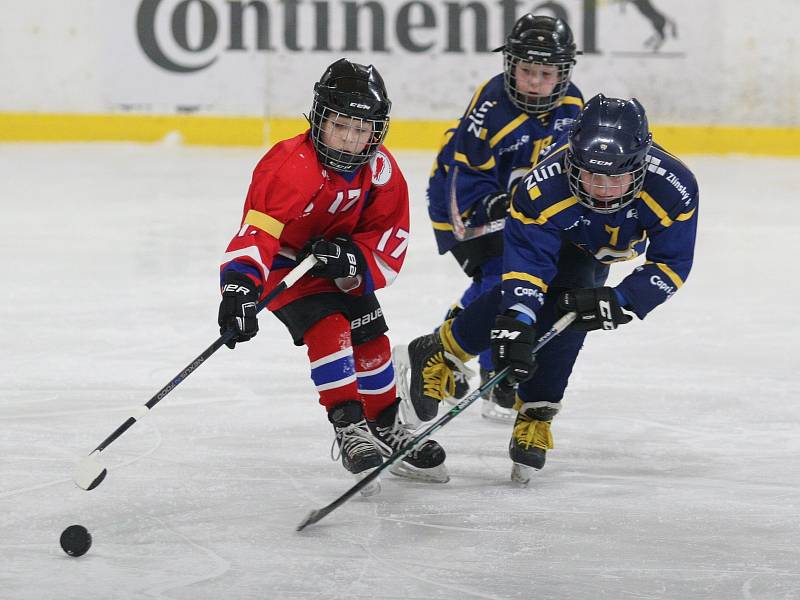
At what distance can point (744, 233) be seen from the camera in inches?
235

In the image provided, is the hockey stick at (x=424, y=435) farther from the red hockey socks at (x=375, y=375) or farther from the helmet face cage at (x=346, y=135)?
the helmet face cage at (x=346, y=135)

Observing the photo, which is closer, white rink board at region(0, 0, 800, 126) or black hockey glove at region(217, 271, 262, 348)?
black hockey glove at region(217, 271, 262, 348)

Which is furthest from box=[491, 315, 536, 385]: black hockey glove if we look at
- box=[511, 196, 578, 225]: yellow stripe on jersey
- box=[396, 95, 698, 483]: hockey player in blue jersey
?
box=[511, 196, 578, 225]: yellow stripe on jersey

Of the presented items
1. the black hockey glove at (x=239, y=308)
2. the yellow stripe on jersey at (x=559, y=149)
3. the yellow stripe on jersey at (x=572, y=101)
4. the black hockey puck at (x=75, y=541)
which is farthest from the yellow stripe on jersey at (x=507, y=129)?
the black hockey puck at (x=75, y=541)

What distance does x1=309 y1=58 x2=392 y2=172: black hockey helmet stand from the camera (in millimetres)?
2701

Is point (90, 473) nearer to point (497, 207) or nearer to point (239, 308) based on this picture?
point (239, 308)

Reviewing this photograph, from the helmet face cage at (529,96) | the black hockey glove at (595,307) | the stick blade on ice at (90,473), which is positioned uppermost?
the helmet face cage at (529,96)

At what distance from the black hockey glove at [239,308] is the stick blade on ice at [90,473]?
349 mm

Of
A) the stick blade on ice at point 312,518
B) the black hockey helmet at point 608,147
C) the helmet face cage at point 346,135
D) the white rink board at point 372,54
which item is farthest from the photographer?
the white rink board at point 372,54

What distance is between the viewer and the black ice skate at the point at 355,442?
2742 millimetres

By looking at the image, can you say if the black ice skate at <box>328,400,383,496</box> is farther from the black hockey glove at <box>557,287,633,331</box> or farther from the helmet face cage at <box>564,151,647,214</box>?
the helmet face cage at <box>564,151,647,214</box>

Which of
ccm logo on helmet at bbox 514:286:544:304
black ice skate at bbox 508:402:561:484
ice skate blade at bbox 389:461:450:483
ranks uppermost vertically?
ccm logo on helmet at bbox 514:286:544:304

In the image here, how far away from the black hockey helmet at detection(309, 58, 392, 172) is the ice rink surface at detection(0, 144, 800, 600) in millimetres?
708

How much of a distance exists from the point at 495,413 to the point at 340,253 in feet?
2.89
